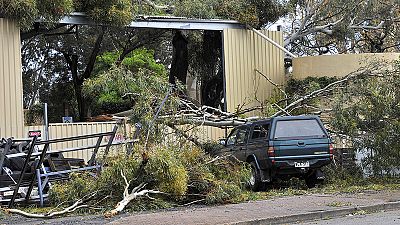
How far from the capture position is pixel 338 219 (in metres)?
11.0

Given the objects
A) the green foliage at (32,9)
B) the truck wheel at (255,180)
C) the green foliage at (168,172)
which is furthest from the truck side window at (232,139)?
the green foliage at (32,9)

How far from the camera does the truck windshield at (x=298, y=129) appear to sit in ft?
49.9

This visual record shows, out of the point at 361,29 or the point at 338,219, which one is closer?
the point at 338,219

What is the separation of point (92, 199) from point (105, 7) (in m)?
10.4

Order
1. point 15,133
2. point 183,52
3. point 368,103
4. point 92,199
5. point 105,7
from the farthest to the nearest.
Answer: point 183,52 → point 105,7 → point 15,133 → point 368,103 → point 92,199

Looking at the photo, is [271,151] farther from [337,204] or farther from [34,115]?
[34,115]

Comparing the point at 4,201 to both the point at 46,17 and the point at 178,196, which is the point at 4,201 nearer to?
the point at 178,196

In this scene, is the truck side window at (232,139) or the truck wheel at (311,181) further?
the truck side window at (232,139)

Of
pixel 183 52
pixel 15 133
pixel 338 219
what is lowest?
pixel 338 219

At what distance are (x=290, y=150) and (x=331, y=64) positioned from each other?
9.93 meters

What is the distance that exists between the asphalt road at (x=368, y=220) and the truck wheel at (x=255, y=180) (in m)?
4.17

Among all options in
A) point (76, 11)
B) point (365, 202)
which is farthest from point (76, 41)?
point (365, 202)

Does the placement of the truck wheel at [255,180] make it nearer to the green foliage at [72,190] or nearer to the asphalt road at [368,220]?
the asphalt road at [368,220]

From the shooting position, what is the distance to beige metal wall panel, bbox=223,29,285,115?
23406mm
